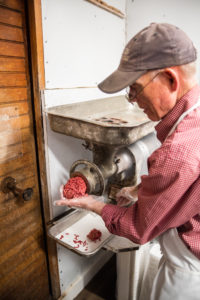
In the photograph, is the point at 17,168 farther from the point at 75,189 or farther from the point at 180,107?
the point at 180,107

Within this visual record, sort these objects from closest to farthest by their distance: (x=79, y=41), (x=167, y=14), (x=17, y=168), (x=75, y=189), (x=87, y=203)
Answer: (x=87, y=203) → (x=75, y=189) → (x=17, y=168) → (x=79, y=41) → (x=167, y=14)

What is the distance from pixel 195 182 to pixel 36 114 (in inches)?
41.6

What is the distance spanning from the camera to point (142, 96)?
891 mm

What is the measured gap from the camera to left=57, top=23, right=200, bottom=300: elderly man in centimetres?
79

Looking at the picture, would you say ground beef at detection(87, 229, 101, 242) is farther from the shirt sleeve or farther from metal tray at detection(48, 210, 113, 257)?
the shirt sleeve

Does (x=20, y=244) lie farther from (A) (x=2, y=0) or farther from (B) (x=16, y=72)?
(A) (x=2, y=0)

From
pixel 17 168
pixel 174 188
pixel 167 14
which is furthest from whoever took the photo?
pixel 167 14

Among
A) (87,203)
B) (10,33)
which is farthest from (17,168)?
(10,33)

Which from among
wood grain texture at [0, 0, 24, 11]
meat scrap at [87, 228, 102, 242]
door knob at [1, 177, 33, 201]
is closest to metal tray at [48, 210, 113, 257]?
meat scrap at [87, 228, 102, 242]

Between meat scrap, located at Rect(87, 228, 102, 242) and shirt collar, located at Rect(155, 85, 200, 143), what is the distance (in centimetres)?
89

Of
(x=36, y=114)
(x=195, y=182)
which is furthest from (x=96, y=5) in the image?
(x=195, y=182)

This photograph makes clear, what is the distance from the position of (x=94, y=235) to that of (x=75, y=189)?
0.38 metres

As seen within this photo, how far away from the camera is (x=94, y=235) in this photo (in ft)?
4.89

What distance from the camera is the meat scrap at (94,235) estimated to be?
4.86 ft
